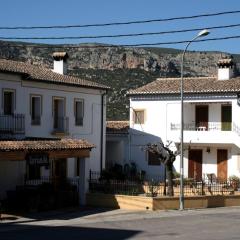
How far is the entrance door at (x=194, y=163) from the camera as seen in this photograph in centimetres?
4269

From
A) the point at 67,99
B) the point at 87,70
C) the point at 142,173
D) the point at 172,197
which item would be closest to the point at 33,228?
the point at 172,197

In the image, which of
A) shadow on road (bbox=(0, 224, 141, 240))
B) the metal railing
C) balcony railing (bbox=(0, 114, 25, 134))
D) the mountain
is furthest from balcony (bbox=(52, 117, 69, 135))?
the mountain

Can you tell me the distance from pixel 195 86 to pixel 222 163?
5.51 meters

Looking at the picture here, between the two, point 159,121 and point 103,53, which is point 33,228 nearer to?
point 159,121

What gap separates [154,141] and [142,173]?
7.75 feet

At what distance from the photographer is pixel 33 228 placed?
2319cm

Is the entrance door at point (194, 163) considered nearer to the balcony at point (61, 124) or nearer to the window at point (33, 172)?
the balcony at point (61, 124)

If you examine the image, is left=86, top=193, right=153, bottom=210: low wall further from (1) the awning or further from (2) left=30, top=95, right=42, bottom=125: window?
(2) left=30, top=95, right=42, bottom=125: window

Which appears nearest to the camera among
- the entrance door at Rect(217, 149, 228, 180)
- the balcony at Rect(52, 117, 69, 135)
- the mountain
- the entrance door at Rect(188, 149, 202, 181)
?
the balcony at Rect(52, 117, 69, 135)

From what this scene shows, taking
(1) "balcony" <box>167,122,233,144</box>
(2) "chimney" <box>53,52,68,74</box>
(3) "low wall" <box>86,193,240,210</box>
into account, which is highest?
(2) "chimney" <box>53,52,68,74</box>

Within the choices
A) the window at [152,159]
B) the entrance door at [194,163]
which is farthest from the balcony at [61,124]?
the entrance door at [194,163]

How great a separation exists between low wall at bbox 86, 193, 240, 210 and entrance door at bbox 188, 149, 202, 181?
9.48 m

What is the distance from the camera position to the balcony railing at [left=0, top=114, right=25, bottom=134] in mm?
29562

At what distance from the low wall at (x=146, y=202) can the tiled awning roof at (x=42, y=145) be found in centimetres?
277
